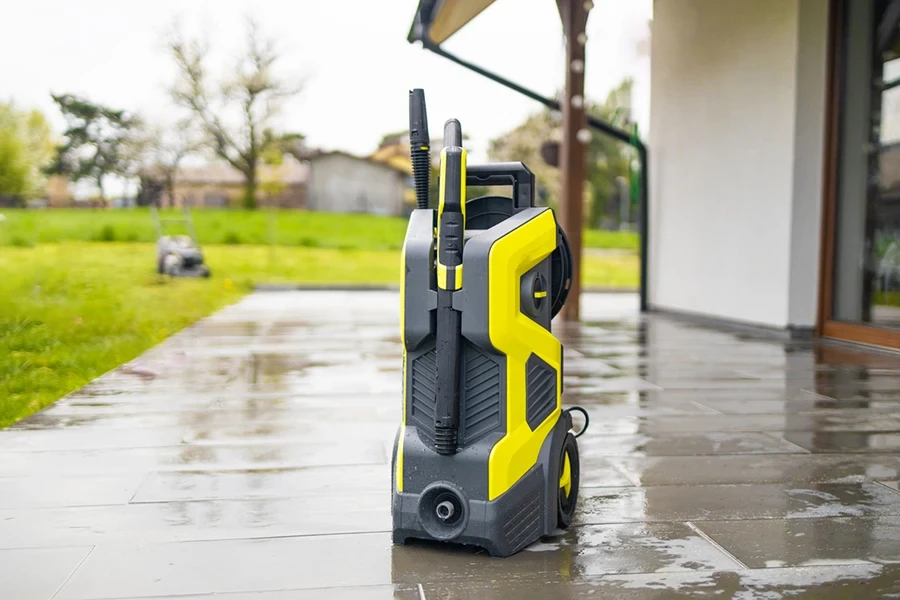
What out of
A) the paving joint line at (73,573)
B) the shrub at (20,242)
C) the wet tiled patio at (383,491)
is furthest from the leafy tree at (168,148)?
the paving joint line at (73,573)

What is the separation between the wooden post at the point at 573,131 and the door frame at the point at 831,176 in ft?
8.99

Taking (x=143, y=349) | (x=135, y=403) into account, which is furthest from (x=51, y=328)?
(x=135, y=403)

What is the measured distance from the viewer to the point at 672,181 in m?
10.9

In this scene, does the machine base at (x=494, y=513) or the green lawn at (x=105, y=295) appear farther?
the green lawn at (x=105, y=295)

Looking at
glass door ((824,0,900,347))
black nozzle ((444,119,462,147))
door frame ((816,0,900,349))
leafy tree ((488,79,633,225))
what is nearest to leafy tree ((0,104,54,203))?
leafy tree ((488,79,633,225))

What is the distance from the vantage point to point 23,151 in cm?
1205

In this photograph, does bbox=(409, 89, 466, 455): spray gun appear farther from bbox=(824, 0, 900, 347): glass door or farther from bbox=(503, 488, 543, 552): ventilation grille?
bbox=(824, 0, 900, 347): glass door

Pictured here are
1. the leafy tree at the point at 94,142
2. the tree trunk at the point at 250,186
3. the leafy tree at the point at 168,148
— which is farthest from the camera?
the tree trunk at the point at 250,186

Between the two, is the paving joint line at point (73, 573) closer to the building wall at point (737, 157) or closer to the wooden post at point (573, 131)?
the building wall at point (737, 157)

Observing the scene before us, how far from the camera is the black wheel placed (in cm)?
272

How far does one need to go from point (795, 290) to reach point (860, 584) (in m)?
6.34

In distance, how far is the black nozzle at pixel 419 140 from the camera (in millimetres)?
2463

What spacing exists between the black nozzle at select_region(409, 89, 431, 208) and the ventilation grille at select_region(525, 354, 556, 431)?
57 centimetres

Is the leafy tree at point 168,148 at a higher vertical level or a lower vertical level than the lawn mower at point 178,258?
higher
